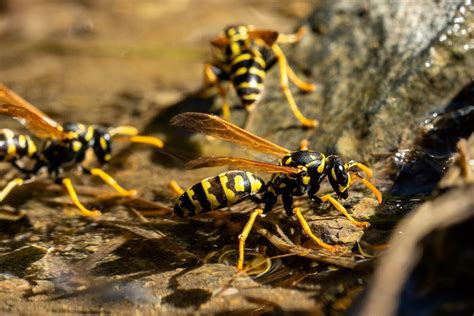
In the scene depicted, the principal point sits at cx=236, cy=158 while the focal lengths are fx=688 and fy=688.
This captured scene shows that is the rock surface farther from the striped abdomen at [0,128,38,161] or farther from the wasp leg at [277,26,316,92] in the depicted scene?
the striped abdomen at [0,128,38,161]

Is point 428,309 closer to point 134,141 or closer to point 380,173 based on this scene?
point 380,173

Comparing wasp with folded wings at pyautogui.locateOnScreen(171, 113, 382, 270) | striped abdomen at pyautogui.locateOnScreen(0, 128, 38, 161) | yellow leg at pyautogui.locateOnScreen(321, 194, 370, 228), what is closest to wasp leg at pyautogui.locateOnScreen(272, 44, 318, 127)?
wasp with folded wings at pyautogui.locateOnScreen(171, 113, 382, 270)

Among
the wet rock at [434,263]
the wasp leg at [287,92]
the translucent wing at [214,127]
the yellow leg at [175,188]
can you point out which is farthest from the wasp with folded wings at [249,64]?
the wet rock at [434,263]

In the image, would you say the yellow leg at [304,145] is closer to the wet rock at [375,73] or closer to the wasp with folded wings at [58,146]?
the wet rock at [375,73]

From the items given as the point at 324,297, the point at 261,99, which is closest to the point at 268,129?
the point at 261,99

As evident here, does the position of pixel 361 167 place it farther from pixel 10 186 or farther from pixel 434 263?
pixel 10 186
